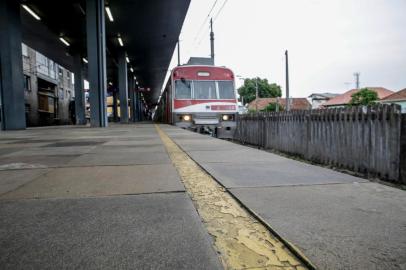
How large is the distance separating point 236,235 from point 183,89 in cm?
1090

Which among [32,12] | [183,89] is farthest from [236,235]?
[32,12]

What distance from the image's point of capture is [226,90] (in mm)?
12477

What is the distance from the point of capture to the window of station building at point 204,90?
12.2 meters

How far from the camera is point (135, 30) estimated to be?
21.4 meters

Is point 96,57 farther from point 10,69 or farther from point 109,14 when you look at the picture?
point 109,14

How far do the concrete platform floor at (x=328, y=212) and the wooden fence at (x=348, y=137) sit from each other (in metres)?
1.28

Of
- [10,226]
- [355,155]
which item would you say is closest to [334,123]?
[355,155]

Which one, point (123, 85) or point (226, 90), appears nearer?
point (226, 90)

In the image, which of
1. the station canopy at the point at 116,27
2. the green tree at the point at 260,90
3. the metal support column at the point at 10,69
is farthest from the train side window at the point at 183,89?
the green tree at the point at 260,90

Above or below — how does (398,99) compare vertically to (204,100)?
above

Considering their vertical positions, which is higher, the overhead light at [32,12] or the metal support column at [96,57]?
the overhead light at [32,12]

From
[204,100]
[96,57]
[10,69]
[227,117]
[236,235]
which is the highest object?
[96,57]

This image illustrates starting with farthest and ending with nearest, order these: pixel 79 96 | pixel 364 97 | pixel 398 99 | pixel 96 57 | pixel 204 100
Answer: pixel 364 97 < pixel 398 99 < pixel 79 96 < pixel 96 57 < pixel 204 100

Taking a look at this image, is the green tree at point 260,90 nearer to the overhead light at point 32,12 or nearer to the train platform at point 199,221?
the overhead light at point 32,12
